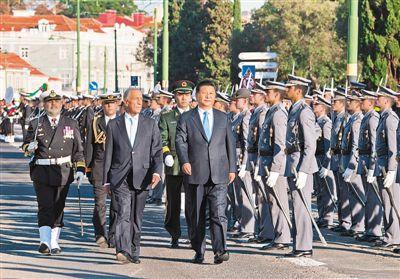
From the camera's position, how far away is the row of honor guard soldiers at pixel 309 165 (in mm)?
15531

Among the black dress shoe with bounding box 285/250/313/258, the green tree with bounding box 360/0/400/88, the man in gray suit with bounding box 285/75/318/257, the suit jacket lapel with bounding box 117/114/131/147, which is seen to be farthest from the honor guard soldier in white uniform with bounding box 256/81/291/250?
the green tree with bounding box 360/0/400/88

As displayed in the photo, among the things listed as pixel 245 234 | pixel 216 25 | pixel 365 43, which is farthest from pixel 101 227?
pixel 216 25

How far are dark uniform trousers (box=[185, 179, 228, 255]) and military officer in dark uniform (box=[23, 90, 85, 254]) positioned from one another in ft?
6.43

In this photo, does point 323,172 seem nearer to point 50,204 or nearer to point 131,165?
point 50,204

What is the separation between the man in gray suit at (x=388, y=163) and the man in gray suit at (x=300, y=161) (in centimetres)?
114

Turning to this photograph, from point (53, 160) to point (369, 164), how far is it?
14.0 ft

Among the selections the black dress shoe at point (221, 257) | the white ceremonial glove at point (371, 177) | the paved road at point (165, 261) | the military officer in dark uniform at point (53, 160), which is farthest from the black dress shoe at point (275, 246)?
the military officer in dark uniform at point (53, 160)

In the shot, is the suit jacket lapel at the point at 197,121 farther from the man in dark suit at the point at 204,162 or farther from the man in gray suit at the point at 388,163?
the man in gray suit at the point at 388,163

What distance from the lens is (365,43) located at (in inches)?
1583

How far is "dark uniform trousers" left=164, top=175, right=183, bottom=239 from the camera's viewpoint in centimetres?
1639

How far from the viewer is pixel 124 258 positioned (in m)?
14.5

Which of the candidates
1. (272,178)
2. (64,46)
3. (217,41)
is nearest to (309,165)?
(272,178)

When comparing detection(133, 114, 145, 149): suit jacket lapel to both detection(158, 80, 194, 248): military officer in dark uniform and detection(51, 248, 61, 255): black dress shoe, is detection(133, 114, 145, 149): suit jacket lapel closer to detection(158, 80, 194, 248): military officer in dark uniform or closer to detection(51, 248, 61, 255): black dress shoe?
detection(158, 80, 194, 248): military officer in dark uniform

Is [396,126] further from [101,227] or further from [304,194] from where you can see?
[101,227]
